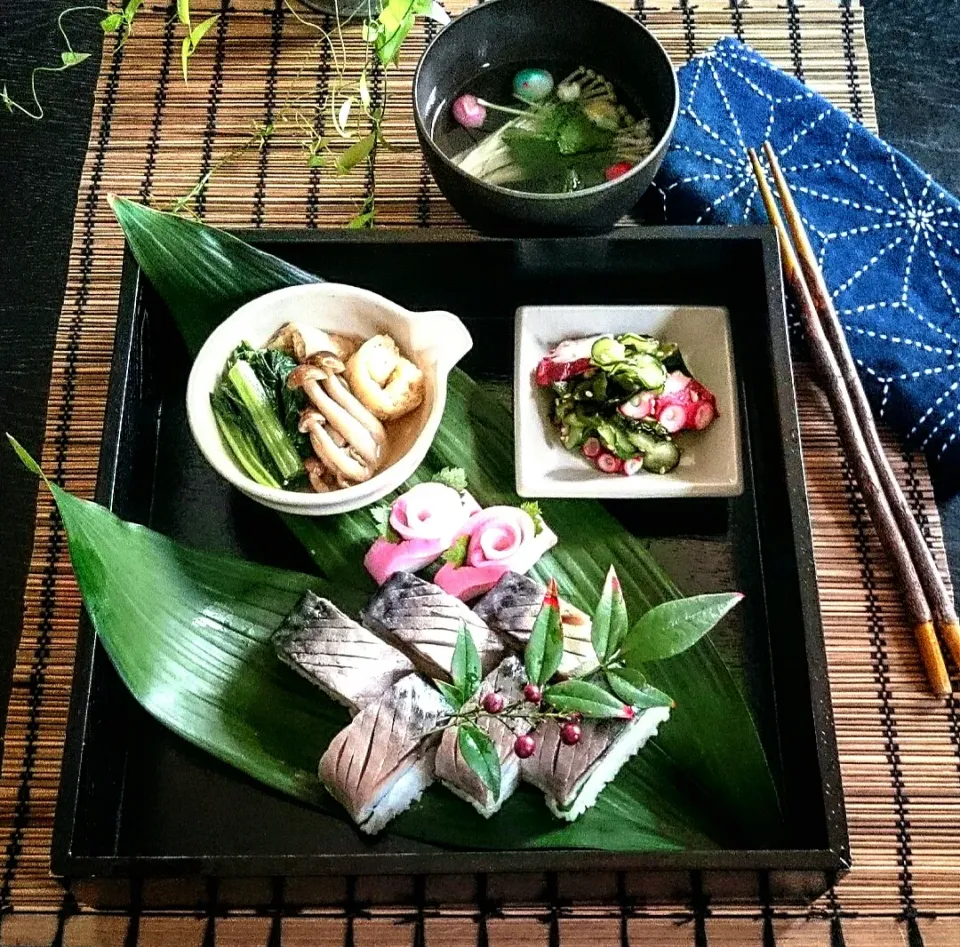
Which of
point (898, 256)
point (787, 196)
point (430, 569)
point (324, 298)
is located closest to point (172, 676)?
point (430, 569)

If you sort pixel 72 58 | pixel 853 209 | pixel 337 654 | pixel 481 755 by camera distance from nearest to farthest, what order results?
pixel 481 755 → pixel 337 654 → pixel 853 209 → pixel 72 58

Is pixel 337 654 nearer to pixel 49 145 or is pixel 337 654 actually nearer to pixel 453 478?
pixel 453 478

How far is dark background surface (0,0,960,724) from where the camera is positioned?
174 centimetres

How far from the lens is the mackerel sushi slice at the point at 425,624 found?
1366 millimetres

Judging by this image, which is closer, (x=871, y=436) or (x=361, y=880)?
(x=361, y=880)

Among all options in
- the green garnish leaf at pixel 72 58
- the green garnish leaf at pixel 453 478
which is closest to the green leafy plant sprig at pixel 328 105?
the green garnish leaf at pixel 72 58

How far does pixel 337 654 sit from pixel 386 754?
153 millimetres

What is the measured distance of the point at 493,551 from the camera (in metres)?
1.45

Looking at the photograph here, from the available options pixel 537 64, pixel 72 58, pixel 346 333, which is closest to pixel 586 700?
pixel 346 333

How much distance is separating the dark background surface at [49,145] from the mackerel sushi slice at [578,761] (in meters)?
0.87

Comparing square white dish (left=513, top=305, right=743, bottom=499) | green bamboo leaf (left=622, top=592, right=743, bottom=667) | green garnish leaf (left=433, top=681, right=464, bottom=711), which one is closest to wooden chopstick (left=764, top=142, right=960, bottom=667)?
square white dish (left=513, top=305, right=743, bottom=499)

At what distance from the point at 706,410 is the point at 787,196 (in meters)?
0.37

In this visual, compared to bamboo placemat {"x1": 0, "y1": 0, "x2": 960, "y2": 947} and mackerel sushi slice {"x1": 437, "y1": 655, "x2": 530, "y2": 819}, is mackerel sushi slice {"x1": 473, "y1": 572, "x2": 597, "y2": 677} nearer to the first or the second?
mackerel sushi slice {"x1": 437, "y1": 655, "x2": 530, "y2": 819}

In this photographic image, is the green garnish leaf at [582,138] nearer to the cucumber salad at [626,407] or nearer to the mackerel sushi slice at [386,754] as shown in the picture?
the cucumber salad at [626,407]
